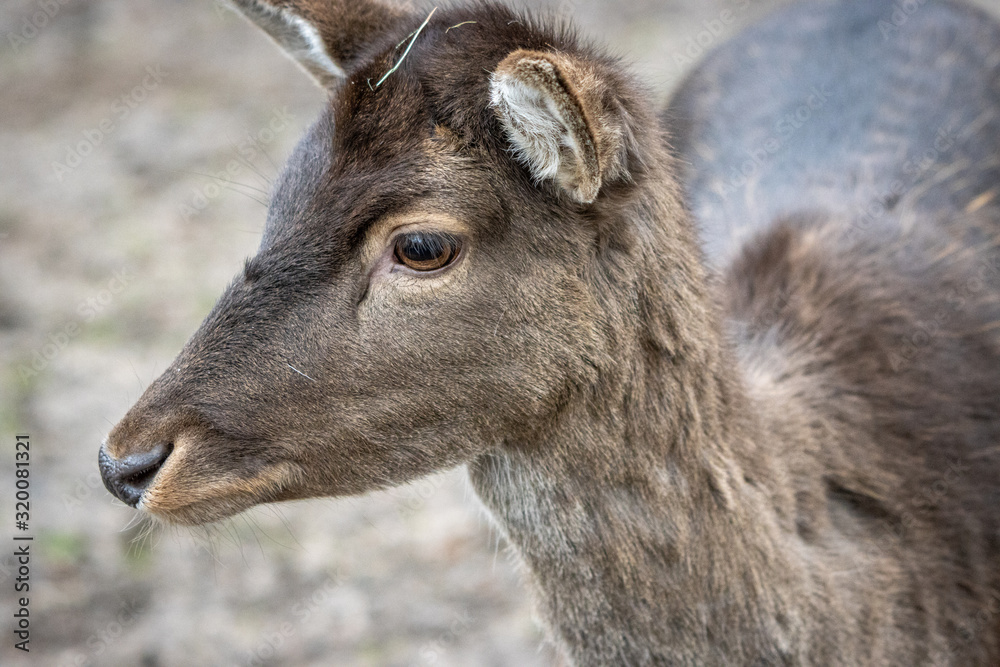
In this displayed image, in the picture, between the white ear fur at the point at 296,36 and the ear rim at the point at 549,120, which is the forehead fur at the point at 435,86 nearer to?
the ear rim at the point at 549,120

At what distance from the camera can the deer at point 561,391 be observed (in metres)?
2.44

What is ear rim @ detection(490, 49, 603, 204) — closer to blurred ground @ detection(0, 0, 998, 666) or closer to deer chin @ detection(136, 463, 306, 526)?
blurred ground @ detection(0, 0, 998, 666)

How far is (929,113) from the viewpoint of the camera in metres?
4.12

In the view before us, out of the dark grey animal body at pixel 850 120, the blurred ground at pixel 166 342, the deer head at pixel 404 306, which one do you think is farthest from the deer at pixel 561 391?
the dark grey animal body at pixel 850 120

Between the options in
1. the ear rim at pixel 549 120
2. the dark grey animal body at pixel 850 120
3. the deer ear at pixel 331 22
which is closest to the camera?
the ear rim at pixel 549 120

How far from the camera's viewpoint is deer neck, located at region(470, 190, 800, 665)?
2598 mm

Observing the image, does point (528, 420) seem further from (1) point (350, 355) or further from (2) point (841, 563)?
(2) point (841, 563)

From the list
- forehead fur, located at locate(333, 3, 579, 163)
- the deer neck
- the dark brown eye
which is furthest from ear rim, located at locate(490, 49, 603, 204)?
the deer neck

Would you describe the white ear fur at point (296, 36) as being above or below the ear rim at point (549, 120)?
below

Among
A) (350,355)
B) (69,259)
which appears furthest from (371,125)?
(69,259)

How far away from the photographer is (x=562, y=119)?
7.11 feet

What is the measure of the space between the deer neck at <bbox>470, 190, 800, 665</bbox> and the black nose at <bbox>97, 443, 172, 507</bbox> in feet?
2.75

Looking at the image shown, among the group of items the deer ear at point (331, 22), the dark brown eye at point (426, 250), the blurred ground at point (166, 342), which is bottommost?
the blurred ground at point (166, 342)

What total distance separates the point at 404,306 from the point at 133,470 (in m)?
0.79
